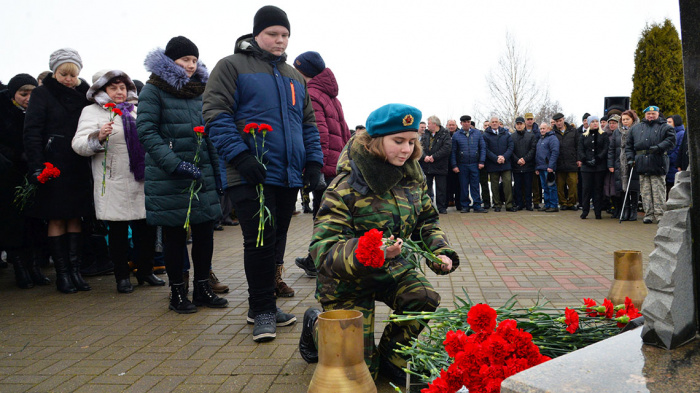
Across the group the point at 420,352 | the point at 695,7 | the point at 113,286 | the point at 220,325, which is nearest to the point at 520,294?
the point at 220,325

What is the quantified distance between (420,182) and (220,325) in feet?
6.54

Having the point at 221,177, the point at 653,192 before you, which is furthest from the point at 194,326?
the point at 653,192

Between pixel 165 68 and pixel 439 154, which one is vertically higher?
pixel 165 68

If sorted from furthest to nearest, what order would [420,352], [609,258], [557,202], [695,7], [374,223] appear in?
[557,202]
[609,258]
[374,223]
[420,352]
[695,7]

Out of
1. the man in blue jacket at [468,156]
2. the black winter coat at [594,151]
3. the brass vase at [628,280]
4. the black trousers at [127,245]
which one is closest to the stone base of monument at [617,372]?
the brass vase at [628,280]

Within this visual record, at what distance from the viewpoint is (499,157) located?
1360 centimetres

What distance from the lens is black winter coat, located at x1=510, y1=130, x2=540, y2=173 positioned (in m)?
13.8

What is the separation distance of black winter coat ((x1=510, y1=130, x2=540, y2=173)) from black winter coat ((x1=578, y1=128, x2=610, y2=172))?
1792 mm

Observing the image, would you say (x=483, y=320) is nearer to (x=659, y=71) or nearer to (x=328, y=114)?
(x=328, y=114)

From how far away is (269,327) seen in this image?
372 cm

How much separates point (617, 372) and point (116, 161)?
4.90 meters

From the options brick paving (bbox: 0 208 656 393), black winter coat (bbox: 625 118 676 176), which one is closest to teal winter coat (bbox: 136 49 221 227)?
brick paving (bbox: 0 208 656 393)

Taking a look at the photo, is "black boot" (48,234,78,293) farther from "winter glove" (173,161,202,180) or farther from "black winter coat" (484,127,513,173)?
"black winter coat" (484,127,513,173)

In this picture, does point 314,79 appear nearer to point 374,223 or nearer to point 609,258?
point 374,223
